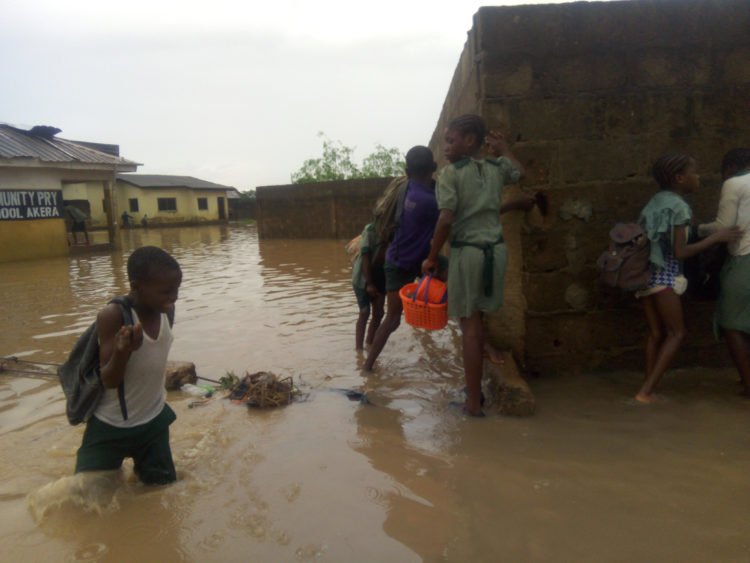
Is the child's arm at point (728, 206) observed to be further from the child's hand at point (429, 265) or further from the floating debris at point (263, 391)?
the floating debris at point (263, 391)

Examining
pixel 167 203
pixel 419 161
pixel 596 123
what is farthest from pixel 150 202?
pixel 596 123

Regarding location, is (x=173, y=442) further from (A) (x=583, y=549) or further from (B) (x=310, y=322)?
(B) (x=310, y=322)

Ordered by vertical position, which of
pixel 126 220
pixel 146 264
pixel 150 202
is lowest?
pixel 126 220

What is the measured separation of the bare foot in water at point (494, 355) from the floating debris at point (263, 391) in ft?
4.41

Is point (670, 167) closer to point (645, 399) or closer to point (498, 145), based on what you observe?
point (498, 145)

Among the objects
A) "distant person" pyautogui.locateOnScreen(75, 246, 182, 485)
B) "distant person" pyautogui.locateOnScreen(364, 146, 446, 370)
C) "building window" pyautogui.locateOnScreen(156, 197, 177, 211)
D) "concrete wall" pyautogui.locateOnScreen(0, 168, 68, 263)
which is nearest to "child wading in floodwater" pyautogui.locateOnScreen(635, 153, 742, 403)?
"distant person" pyautogui.locateOnScreen(364, 146, 446, 370)

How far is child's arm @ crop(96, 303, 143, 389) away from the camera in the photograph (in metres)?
2.51

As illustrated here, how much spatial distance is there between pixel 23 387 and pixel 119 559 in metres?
2.98

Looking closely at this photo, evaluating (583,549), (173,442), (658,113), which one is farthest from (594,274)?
(173,442)

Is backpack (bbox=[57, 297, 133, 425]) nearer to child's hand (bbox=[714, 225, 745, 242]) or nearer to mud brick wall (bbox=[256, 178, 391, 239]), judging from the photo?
child's hand (bbox=[714, 225, 745, 242])

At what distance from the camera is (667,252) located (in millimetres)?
3494

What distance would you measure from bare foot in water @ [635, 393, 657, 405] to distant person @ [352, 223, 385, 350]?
210 centimetres

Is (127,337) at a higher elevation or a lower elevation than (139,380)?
higher

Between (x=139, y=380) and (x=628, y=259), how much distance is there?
2.74m
